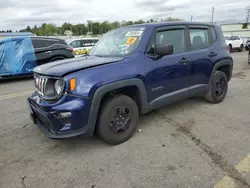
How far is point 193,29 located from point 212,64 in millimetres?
844

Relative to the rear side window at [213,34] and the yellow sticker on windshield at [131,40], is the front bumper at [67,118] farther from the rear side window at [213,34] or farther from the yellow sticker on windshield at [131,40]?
the rear side window at [213,34]

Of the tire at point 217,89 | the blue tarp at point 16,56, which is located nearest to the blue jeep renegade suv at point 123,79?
the tire at point 217,89

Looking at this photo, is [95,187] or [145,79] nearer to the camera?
[95,187]

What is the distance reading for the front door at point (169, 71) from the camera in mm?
3416

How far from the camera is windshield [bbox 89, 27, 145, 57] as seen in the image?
3420 millimetres

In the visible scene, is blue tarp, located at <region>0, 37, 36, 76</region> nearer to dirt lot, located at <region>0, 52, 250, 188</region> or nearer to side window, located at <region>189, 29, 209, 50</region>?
dirt lot, located at <region>0, 52, 250, 188</region>

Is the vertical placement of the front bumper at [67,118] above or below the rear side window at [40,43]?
below

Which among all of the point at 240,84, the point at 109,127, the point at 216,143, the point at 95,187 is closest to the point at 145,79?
the point at 109,127

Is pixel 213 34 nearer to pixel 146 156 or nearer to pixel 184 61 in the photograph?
pixel 184 61

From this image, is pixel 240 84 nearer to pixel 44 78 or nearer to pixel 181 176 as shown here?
pixel 181 176

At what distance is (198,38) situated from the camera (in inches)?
169

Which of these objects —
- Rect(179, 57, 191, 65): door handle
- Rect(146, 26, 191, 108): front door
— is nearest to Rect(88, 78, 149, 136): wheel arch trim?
Rect(146, 26, 191, 108): front door

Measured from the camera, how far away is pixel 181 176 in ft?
8.07

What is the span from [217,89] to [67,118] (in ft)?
11.7
